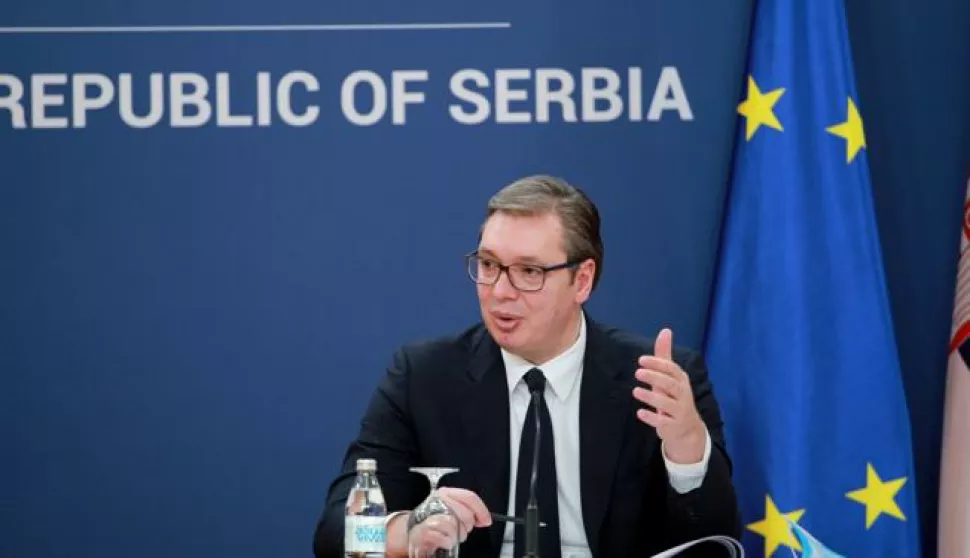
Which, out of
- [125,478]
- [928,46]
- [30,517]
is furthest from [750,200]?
[30,517]

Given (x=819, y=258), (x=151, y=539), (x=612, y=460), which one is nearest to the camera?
(x=612, y=460)

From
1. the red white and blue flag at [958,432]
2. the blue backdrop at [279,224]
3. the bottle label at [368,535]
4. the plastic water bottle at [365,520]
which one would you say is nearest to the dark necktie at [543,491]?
the plastic water bottle at [365,520]

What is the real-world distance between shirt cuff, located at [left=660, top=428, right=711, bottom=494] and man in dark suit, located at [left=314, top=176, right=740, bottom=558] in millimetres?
63

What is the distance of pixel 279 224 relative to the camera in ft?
13.5

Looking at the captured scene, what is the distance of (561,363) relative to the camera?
3.26 meters

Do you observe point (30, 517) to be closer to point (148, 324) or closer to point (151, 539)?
point (151, 539)

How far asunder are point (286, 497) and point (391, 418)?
96 cm

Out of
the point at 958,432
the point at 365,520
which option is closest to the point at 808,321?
the point at 958,432

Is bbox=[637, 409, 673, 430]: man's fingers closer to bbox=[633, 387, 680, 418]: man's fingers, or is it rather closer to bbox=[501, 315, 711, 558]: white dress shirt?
bbox=[633, 387, 680, 418]: man's fingers

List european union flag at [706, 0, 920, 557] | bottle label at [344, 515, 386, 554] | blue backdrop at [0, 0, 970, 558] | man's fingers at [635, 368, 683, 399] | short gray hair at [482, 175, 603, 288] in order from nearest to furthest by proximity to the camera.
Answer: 1. bottle label at [344, 515, 386, 554]
2. man's fingers at [635, 368, 683, 399]
3. short gray hair at [482, 175, 603, 288]
4. european union flag at [706, 0, 920, 557]
5. blue backdrop at [0, 0, 970, 558]

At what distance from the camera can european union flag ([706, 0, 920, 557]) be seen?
3.74 meters

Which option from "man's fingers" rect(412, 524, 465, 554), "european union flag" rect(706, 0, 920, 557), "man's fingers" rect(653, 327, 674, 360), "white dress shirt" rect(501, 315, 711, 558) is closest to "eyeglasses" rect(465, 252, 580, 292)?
"white dress shirt" rect(501, 315, 711, 558)

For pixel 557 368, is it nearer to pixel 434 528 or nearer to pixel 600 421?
pixel 600 421

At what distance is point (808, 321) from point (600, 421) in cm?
90
